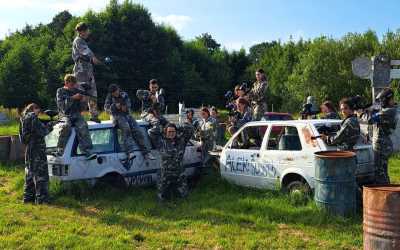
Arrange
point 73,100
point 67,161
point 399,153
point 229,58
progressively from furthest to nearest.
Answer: point 229,58, point 399,153, point 73,100, point 67,161

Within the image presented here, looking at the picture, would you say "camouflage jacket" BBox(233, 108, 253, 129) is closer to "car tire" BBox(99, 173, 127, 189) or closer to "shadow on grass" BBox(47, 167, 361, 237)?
"shadow on grass" BBox(47, 167, 361, 237)

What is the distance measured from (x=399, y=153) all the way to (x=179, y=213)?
7537 mm

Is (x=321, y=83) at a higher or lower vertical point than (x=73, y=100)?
higher

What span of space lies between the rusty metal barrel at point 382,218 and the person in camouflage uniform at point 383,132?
117 inches

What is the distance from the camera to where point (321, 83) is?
39938mm

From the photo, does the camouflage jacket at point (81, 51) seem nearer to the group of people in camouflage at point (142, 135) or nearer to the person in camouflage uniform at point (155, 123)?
the group of people in camouflage at point (142, 135)

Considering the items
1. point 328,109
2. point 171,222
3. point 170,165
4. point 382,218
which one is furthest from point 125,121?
point 382,218

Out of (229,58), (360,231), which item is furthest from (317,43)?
(360,231)

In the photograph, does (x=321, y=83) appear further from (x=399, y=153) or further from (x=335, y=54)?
(x=399, y=153)

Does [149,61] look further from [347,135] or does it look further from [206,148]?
[347,135]

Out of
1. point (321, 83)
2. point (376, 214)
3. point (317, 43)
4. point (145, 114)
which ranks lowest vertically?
point (376, 214)

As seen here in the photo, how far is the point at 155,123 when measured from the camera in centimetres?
1020

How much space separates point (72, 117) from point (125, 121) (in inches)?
37.6

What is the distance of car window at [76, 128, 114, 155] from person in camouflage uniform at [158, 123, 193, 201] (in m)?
1.06
